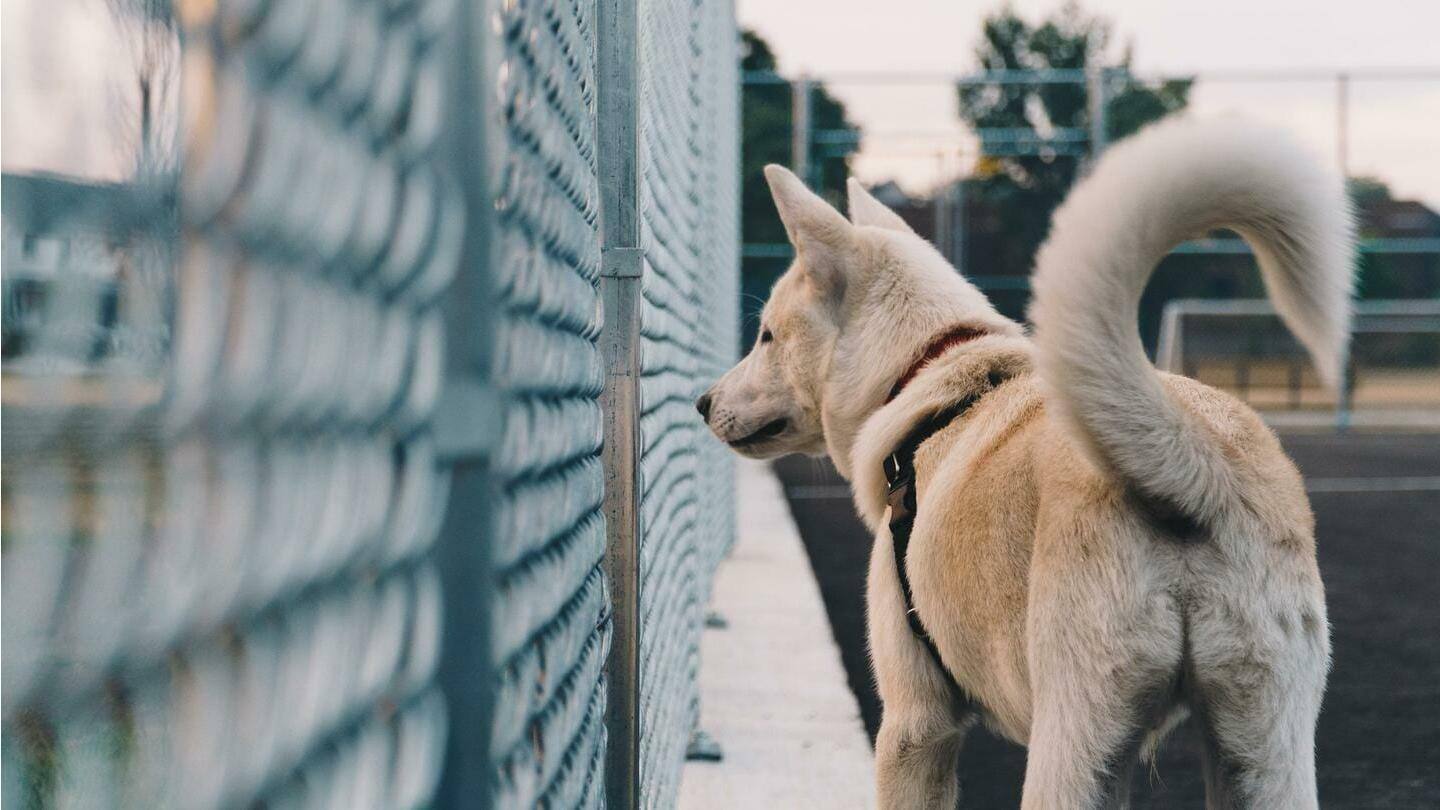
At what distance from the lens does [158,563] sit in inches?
21.5

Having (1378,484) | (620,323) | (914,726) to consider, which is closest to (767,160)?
(1378,484)

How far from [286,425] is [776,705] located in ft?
12.6

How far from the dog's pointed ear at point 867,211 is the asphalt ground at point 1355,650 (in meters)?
1.69

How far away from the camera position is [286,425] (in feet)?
2.10

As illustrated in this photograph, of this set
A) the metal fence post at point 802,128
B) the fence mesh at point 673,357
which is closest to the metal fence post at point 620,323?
the fence mesh at point 673,357

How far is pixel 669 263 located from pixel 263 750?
265cm

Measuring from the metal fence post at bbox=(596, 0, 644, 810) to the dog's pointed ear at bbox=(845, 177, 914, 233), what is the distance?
65.1 inches

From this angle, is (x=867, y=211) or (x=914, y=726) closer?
(x=914, y=726)

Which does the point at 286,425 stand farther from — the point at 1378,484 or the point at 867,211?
the point at 1378,484

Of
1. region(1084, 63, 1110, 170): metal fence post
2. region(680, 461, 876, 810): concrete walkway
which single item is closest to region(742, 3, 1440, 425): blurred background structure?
region(1084, 63, 1110, 170): metal fence post

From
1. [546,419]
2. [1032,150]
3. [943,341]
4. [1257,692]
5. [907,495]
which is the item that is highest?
[1032,150]

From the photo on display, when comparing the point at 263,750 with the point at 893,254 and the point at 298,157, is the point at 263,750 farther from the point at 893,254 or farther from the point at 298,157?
the point at 893,254

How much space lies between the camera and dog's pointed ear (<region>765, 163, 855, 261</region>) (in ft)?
10.4

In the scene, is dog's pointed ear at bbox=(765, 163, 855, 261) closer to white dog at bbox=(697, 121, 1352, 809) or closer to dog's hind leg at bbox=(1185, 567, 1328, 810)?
white dog at bbox=(697, 121, 1352, 809)
